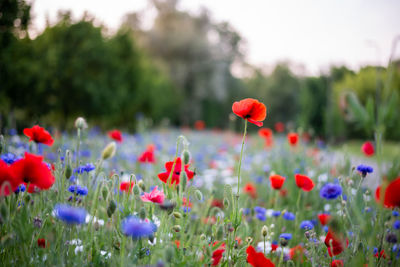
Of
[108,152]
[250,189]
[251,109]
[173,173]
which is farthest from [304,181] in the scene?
[108,152]

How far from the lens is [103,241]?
1.47 m

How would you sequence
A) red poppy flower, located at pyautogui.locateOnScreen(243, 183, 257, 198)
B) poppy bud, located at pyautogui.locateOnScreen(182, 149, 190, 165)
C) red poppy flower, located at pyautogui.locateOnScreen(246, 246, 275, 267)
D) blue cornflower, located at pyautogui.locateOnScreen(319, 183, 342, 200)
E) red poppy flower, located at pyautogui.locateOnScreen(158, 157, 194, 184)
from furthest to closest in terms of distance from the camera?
red poppy flower, located at pyautogui.locateOnScreen(243, 183, 257, 198), blue cornflower, located at pyautogui.locateOnScreen(319, 183, 342, 200), red poppy flower, located at pyautogui.locateOnScreen(158, 157, 194, 184), poppy bud, located at pyautogui.locateOnScreen(182, 149, 190, 165), red poppy flower, located at pyautogui.locateOnScreen(246, 246, 275, 267)

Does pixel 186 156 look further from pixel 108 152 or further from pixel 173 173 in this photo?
pixel 108 152

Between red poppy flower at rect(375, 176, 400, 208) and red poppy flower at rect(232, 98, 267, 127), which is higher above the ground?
red poppy flower at rect(232, 98, 267, 127)

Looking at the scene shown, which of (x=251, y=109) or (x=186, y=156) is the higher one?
(x=251, y=109)

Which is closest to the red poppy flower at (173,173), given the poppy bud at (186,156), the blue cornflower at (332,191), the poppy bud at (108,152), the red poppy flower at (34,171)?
the poppy bud at (186,156)

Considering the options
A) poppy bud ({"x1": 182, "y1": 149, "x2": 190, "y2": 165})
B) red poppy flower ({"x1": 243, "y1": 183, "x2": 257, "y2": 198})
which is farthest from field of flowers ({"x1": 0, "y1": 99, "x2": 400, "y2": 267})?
red poppy flower ({"x1": 243, "y1": 183, "x2": 257, "y2": 198})

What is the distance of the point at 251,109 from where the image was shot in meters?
1.35

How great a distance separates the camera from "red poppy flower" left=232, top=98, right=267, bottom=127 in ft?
4.37

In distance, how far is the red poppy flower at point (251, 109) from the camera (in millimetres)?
1331

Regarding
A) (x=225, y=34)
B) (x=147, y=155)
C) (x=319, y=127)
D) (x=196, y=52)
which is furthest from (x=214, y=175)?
(x=225, y=34)

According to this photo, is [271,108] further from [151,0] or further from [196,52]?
[151,0]

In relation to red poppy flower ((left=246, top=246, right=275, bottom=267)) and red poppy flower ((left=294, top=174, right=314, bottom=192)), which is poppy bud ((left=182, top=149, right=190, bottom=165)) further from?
red poppy flower ((left=294, top=174, right=314, bottom=192))

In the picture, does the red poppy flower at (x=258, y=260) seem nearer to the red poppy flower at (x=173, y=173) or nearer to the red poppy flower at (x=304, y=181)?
the red poppy flower at (x=173, y=173)
